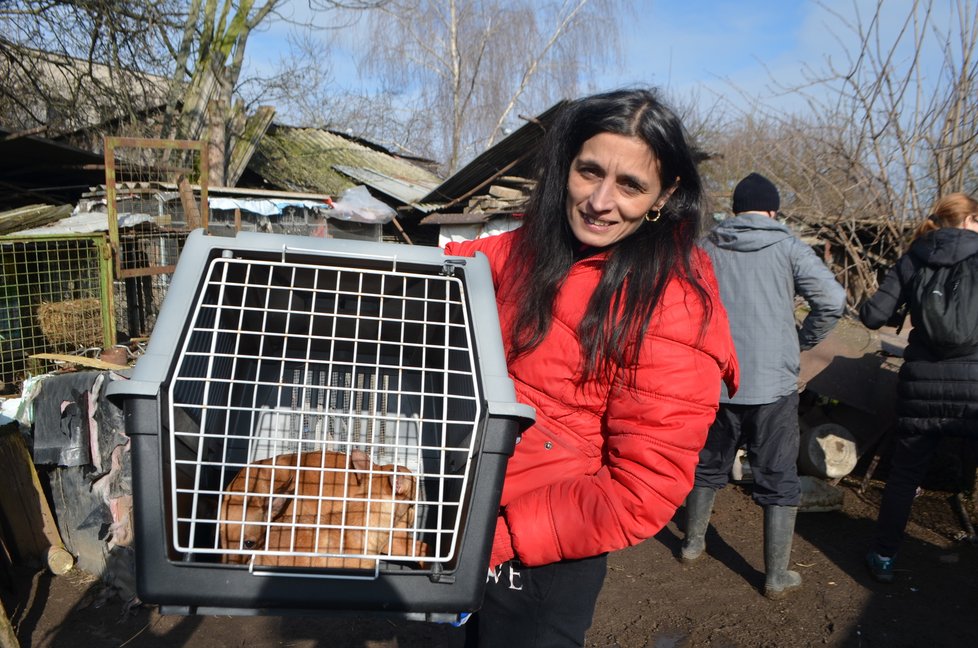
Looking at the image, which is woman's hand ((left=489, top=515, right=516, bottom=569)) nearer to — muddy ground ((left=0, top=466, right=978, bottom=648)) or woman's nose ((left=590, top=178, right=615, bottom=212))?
woman's nose ((left=590, top=178, right=615, bottom=212))

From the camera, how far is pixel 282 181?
13031 millimetres

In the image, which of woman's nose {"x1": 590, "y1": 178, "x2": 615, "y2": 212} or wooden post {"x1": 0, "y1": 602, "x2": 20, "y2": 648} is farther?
wooden post {"x1": 0, "y1": 602, "x2": 20, "y2": 648}

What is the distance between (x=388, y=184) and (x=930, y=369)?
10.8 meters

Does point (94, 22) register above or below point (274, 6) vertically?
below

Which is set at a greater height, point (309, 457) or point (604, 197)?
point (604, 197)

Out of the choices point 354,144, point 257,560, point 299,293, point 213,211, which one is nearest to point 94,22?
point 213,211

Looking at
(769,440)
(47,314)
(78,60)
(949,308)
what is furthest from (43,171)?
(949,308)

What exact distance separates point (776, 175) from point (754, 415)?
14.4 feet

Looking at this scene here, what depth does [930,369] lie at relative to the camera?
3.35 meters

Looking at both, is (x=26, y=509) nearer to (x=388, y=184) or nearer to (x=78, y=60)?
(x=78, y=60)

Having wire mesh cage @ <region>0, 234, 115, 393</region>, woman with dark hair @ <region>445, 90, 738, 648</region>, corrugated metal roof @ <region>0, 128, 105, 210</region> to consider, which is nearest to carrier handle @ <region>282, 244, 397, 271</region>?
woman with dark hair @ <region>445, 90, 738, 648</region>

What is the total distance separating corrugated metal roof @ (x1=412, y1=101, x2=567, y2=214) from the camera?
8852 millimetres

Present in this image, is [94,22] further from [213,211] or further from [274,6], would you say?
[274,6]

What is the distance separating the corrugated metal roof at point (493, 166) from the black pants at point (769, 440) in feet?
18.1
